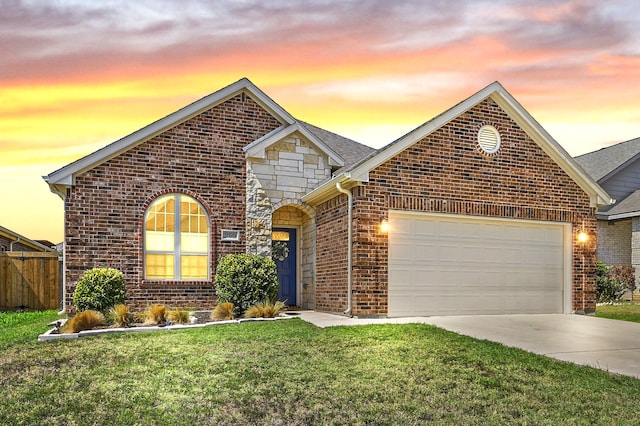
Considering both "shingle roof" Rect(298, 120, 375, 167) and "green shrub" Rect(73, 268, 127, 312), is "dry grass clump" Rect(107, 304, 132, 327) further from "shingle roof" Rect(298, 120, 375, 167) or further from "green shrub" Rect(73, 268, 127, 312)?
"shingle roof" Rect(298, 120, 375, 167)

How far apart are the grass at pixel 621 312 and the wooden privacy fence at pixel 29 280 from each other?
53.0 ft

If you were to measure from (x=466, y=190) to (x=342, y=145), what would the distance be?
6.27 metres

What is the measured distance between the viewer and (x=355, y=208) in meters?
12.5

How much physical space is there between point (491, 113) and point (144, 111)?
8764 millimetres

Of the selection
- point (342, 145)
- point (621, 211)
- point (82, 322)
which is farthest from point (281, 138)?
point (621, 211)

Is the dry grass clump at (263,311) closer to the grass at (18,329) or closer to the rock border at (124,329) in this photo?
the rock border at (124,329)

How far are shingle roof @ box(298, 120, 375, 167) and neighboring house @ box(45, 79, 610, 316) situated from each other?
2.27m

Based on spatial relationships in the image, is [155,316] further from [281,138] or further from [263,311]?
[281,138]

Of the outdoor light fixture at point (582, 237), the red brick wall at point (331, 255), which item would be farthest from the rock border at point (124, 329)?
the outdoor light fixture at point (582, 237)

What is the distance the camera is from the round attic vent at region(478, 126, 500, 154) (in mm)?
13836

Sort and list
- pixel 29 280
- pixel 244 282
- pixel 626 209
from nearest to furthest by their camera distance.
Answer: pixel 244 282 < pixel 29 280 < pixel 626 209

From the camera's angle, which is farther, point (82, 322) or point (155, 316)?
point (155, 316)

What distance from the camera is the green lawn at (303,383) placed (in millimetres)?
5773

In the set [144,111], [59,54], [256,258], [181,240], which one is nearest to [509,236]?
[256,258]
